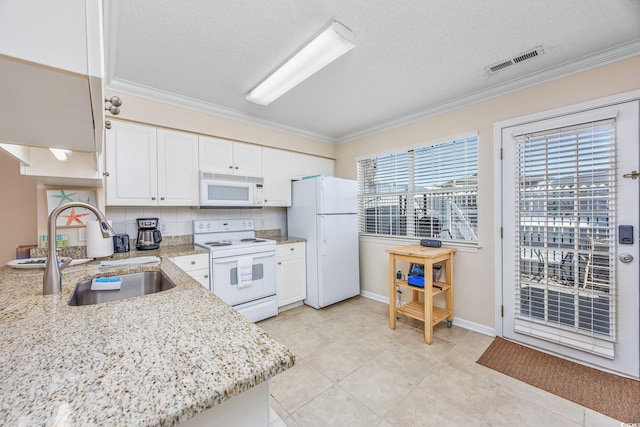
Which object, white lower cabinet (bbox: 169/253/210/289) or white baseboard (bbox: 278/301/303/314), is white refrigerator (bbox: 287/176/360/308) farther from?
white lower cabinet (bbox: 169/253/210/289)

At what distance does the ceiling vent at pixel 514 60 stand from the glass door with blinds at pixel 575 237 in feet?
1.89

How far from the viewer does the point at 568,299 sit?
212 centimetres

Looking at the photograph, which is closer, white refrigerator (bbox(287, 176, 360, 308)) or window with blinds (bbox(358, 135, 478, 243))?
window with blinds (bbox(358, 135, 478, 243))

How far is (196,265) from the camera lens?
246 centimetres

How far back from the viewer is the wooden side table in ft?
7.85

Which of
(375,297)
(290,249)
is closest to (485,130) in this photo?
(375,297)

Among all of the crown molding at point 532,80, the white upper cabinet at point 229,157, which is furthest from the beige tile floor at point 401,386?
the crown molding at point 532,80

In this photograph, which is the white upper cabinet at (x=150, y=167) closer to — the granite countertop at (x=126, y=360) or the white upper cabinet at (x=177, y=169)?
the white upper cabinet at (x=177, y=169)

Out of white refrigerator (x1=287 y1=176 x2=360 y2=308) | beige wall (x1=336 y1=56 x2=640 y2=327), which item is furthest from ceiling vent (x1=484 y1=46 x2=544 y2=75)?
white refrigerator (x1=287 y1=176 x2=360 y2=308)

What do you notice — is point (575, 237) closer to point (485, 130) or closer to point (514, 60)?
point (485, 130)

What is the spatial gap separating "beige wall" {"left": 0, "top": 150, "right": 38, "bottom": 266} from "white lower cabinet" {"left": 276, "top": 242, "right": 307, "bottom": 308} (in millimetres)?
2255

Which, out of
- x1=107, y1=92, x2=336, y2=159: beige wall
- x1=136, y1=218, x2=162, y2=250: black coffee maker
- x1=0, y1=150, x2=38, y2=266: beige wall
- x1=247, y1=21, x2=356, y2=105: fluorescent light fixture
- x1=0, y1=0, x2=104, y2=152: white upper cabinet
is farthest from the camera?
x1=136, y1=218, x2=162, y2=250: black coffee maker

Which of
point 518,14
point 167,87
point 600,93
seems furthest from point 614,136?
point 167,87

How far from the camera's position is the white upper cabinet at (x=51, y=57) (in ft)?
1.40
